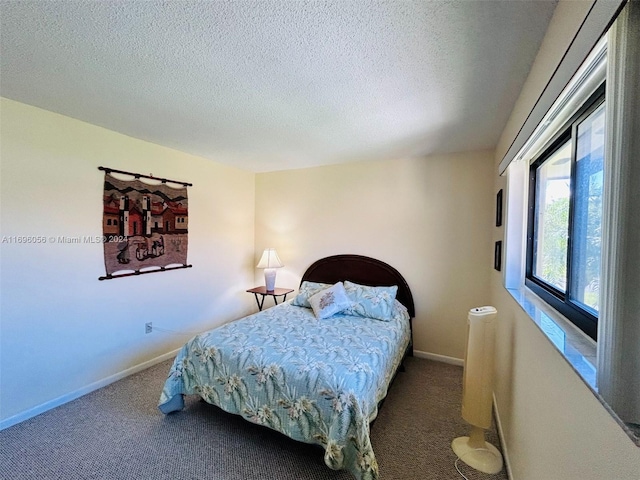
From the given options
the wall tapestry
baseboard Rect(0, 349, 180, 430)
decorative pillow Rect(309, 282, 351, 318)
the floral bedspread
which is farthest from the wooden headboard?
baseboard Rect(0, 349, 180, 430)

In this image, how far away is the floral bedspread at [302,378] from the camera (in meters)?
1.55

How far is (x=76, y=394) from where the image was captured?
239cm

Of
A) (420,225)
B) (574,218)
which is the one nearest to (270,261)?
(420,225)

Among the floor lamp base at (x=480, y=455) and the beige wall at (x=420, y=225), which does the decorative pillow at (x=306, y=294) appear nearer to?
the beige wall at (x=420, y=225)

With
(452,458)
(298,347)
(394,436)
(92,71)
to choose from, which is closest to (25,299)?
(92,71)

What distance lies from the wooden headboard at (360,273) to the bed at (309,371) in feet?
1.35

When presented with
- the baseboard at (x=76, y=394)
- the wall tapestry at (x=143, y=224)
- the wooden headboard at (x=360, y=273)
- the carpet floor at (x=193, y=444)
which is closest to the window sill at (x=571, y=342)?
the carpet floor at (x=193, y=444)

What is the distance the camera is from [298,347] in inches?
80.6

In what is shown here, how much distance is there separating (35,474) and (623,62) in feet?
9.91

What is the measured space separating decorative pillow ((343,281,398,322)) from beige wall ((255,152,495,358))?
1.61 ft

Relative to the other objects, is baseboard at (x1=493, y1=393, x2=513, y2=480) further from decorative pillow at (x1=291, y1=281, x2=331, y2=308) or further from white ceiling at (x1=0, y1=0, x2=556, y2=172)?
white ceiling at (x1=0, y1=0, x2=556, y2=172)

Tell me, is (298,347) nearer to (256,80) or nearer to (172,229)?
(256,80)

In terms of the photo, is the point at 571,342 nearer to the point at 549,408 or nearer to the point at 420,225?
the point at 549,408

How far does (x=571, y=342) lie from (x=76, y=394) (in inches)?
131
